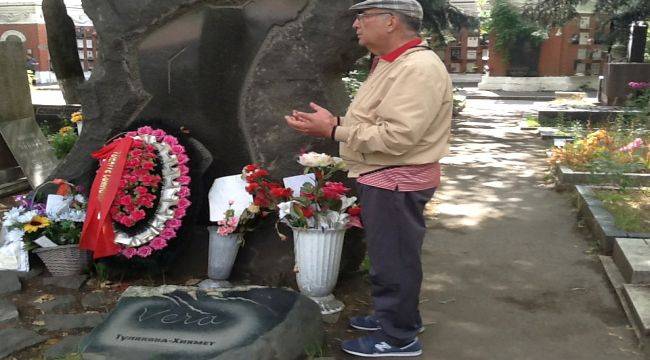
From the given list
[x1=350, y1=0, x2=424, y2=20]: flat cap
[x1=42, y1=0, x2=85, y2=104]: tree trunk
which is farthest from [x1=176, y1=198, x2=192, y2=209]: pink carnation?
[x1=42, y1=0, x2=85, y2=104]: tree trunk

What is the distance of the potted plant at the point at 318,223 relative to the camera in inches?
133

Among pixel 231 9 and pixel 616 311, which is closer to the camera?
pixel 616 311

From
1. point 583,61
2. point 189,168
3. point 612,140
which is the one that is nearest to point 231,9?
point 189,168

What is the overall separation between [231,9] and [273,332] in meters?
2.08

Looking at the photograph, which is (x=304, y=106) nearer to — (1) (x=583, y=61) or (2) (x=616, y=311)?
(2) (x=616, y=311)

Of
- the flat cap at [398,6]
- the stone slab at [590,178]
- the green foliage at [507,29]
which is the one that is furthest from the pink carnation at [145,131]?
the green foliage at [507,29]

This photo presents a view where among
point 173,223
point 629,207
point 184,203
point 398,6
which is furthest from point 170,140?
point 629,207

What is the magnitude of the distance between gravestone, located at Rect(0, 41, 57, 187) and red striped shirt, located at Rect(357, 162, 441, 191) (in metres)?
Result: 4.82

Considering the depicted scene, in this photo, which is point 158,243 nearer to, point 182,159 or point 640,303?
point 182,159

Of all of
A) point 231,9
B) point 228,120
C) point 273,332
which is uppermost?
point 231,9

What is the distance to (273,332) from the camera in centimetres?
276

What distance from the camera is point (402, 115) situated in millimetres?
2543

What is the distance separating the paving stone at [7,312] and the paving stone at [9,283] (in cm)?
19

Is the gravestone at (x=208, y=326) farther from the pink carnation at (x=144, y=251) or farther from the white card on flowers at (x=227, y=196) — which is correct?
the white card on flowers at (x=227, y=196)
